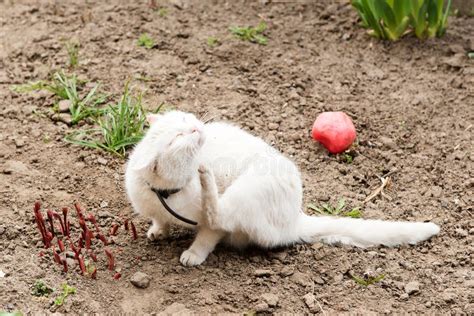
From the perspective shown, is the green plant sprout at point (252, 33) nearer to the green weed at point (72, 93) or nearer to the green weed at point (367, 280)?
the green weed at point (72, 93)

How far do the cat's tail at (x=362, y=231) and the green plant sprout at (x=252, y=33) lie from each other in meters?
2.15

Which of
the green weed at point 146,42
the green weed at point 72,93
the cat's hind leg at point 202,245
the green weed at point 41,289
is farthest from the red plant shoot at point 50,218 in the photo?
the green weed at point 146,42

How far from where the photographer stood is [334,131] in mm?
4785

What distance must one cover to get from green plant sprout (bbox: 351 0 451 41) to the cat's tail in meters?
2.07

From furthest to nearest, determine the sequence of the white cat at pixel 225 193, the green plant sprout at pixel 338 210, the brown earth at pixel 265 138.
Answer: the green plant sprout at pixel 338 210 → the brown earth at pixel 265 138 → the white cat at pixel 225 193

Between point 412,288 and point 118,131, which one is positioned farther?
point 118,131

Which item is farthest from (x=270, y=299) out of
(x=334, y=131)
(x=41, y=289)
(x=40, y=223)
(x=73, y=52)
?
(x=73, y=52)

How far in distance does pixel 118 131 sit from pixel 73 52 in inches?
44.1

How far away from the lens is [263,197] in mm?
3887

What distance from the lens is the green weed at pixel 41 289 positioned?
356cm

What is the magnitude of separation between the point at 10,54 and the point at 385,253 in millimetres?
3228

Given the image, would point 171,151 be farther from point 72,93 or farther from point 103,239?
point 72,93

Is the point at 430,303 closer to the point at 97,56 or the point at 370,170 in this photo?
the point at 370,170

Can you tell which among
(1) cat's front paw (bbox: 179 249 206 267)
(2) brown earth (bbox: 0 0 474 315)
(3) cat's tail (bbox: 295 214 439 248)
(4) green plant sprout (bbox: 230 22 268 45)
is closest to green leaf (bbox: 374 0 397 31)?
(2) brown earth (bbox: 0 0 474 315)
